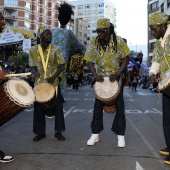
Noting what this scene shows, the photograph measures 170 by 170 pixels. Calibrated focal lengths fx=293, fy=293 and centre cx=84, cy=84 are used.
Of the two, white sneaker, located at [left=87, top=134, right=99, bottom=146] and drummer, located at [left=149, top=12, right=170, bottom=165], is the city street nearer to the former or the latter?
white sneaker, located at [left=87, top=134, right=99, bottom=146]

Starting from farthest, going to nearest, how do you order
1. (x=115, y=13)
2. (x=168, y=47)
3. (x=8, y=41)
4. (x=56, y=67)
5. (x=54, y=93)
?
1. (x=115, y=13)
2. (x=8, y=41)
3. (x=56, y=67)
4. (x=54, y=93)
5. (x=168, y=47)

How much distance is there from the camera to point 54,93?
192 inches

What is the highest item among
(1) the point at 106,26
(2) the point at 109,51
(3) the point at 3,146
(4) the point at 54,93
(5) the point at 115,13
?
(5) the point at 115,13

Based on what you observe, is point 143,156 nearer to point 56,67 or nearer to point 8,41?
point 56,67

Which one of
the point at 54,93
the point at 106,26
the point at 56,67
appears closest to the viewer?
the point at 106,26

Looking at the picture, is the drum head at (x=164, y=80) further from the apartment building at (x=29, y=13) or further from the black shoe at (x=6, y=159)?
the apartment building at (x=29, y=13)

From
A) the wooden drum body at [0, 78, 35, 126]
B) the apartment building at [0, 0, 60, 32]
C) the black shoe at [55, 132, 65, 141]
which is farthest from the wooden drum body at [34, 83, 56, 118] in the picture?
the apartment building at [0, 0, 60, 32]

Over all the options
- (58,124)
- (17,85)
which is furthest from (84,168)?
(58,124)

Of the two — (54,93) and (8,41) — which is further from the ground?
(8,41)

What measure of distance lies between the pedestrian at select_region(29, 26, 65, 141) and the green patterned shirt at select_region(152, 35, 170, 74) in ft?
5.68

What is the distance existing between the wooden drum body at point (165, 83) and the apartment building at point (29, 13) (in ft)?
223

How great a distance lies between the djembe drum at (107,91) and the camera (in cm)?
447

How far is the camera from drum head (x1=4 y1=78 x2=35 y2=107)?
142 inches

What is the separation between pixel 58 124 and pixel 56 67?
1.02 meters
